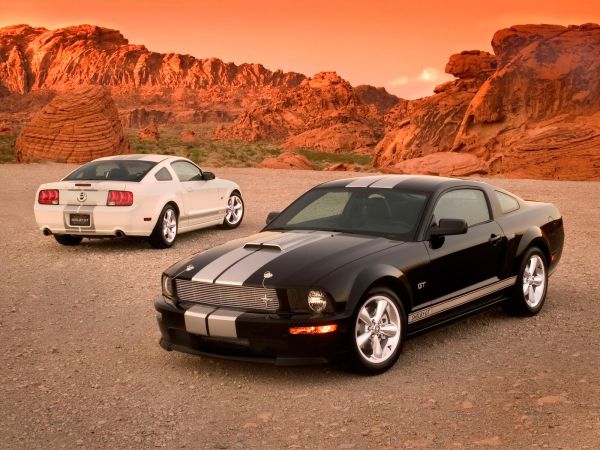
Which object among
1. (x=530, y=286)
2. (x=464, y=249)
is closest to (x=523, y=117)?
(x=530, y=286)

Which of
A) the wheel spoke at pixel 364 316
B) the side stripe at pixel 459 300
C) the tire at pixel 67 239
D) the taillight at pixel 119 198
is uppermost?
the taillight at pixel 119 198

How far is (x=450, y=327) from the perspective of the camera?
26.1 ft

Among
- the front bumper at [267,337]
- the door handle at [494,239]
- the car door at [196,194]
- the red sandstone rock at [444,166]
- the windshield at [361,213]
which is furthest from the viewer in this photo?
the red sandstone rock at [444,166]

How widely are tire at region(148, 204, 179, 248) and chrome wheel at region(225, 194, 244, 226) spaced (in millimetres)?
1991

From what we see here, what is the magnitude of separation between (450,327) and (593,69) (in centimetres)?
3633

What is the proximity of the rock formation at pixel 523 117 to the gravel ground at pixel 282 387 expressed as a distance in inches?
1034

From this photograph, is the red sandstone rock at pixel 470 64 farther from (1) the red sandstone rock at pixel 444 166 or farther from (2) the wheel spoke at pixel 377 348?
(2) the wheel spoke at pixel 377 348

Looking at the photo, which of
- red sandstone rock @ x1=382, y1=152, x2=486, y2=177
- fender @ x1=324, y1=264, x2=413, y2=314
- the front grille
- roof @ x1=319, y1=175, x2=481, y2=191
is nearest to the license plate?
roof @ x1=319, y1=175, x2=481, y2=191

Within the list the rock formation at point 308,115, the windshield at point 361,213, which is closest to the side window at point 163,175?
the windshield at point 361,213

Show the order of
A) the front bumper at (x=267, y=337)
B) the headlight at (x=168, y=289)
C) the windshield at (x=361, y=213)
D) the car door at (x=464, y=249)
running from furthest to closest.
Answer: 1. the windshield at (x=361, y=213)
2. the car door at (x=464, y=249)
3. the headlight at (x=168, y=289)
4. the front bumper at (x=267, y=337)

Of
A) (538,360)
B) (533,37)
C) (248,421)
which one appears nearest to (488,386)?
(538,360)

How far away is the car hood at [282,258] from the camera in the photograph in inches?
241

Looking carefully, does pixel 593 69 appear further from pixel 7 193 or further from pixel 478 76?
pixel 7 193

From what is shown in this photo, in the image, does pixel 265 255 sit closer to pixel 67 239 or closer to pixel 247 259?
pixel 247 259
